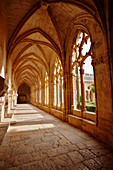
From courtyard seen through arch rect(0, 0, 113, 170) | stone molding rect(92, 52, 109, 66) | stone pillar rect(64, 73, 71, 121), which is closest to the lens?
courtyard seen through arch rect(0, 0, 113, 170)

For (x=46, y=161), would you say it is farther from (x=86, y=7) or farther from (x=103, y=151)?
(x=86, y=7)

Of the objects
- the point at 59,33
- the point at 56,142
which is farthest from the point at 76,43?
the point at 56,142

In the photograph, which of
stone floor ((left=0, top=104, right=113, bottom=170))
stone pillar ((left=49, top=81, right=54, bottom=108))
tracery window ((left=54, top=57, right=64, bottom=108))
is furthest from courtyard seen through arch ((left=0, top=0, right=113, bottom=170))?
stone pillar ((left=49, top=81, right=54, bottom=108))

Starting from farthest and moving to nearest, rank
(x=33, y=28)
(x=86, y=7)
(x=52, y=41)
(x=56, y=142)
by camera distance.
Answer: (x=52, y=41) < (x=33, y=28) < (x=86, y=7) < (x=56, y=142)

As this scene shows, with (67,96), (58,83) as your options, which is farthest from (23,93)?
(67,96)

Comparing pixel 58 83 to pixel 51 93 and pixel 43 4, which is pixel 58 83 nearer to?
pixel 51 93

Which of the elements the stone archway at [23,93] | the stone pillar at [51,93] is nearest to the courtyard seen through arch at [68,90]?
the stone pillar at [51,93]

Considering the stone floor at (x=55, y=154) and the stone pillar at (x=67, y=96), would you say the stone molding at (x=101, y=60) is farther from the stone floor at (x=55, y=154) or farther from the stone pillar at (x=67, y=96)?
the stone floor at (x=55, y=154)

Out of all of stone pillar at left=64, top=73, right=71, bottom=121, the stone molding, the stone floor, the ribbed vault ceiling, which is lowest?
the stone floor

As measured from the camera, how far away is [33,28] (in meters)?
5.69

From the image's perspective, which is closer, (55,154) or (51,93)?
(55,154)

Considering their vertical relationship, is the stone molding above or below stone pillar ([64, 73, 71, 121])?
above

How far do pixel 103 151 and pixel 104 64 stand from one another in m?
2.32

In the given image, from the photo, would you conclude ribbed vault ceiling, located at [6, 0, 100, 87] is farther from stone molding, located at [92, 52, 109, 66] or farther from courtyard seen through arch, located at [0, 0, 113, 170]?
stone molding, located at [92, 52, 109, 66]
